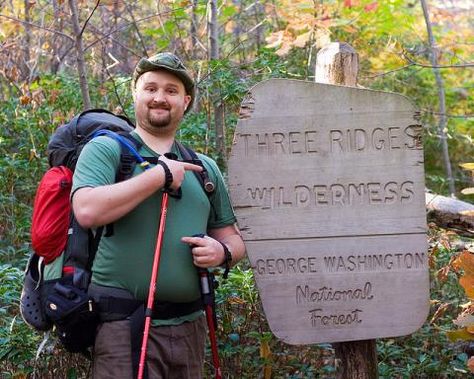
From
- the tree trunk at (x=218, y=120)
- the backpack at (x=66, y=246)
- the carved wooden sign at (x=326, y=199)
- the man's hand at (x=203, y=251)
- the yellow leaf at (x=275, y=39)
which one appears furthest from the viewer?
the yellow leaf at (x=275, y=39)

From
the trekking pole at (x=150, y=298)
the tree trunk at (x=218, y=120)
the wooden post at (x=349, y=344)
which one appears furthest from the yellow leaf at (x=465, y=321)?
the tree trunk at (x=218, y=120)

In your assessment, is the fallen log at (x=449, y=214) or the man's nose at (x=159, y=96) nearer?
the man's nose at (x=159, y=96)

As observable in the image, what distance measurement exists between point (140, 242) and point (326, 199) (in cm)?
97

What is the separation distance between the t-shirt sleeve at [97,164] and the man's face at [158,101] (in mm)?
185

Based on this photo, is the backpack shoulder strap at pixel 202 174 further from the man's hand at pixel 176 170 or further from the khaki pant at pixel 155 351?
the khaki pant at pixel 155 351

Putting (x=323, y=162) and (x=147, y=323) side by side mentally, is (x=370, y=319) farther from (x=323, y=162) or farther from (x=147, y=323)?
(x=147, y=323)

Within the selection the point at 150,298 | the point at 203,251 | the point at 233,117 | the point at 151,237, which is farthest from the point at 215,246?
the point at 233,117

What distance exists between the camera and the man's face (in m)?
2.87

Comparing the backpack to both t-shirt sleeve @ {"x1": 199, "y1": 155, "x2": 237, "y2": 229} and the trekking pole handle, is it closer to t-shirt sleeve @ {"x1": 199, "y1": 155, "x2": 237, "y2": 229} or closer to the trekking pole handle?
t-shirt sleeve @ {"x1": 199, "y1": 155, "x2": 237, "y2": 229}

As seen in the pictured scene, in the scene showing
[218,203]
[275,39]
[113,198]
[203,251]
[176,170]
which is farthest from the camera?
[275,39]

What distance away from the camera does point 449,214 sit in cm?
490

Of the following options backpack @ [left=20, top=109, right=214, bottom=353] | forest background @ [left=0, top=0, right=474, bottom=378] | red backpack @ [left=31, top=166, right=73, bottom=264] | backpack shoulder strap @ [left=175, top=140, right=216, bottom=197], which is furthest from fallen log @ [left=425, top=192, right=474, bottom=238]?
red backpack @ [left=31, top=166, right=73, bottom=264]

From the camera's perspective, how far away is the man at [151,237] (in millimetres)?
2629

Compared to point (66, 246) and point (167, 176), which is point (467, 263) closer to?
point (167, 176)
